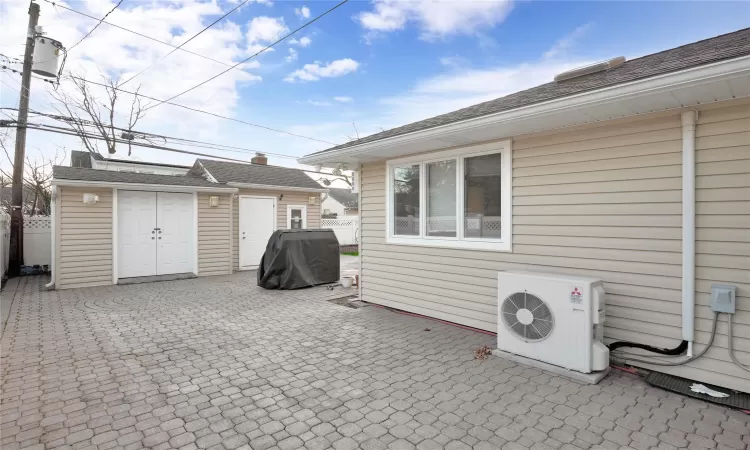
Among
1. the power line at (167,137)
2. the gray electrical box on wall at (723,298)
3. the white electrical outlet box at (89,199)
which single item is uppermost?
the power line at (167,137)

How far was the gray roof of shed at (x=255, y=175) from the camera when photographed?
10.5 meters

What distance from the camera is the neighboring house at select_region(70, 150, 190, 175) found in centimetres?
1338

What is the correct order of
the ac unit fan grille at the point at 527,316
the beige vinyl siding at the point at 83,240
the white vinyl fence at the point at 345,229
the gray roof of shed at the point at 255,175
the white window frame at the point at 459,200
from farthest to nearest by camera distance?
1. the white vinyl fence at the point at 345,229
2. the gray roof of shed at the point at 255,175
3. the beige vinyl siding at the point at 83,240
4. the white window frame at the point at 459,200
5. the ac unit fan grille at the point at 527,316

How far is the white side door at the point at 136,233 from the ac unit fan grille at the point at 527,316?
26.4ft

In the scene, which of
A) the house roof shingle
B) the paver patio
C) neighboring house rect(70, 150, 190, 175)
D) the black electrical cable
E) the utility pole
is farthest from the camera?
the house roof shingle

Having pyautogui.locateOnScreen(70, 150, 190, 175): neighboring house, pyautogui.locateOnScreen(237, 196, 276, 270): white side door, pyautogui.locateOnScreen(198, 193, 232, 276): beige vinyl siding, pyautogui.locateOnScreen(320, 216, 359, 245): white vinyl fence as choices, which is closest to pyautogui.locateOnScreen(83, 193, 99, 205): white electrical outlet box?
pyautogui.locateOnScreen(198, 193, 232, 276): beige vinyl siding

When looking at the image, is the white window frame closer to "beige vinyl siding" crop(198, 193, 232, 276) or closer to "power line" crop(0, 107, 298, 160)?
"beige vinyl siding" crop(198, 193, 232, 276)

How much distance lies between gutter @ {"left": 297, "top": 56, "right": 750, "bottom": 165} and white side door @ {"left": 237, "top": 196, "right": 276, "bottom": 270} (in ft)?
22.7

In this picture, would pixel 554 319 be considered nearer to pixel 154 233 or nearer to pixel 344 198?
pixel 154 233

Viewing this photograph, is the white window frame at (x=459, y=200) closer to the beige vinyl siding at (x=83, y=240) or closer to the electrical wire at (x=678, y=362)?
the electrical wire at (x=678, y=362)

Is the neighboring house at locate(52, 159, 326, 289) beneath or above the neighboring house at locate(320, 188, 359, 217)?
beneath

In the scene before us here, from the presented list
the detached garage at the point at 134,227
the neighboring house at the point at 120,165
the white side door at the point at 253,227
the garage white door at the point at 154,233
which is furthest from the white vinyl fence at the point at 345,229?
the garage white door at the point at 154,233

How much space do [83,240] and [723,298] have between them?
32.5ft

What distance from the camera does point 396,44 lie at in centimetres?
937
